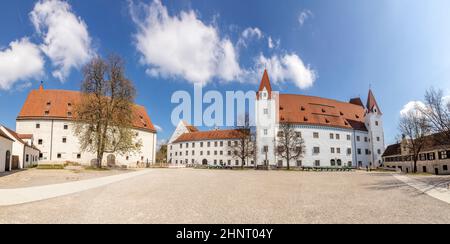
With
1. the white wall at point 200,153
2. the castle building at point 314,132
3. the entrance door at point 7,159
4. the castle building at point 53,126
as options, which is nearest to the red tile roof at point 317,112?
the castle building at point 314,132

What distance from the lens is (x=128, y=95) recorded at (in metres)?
34.4

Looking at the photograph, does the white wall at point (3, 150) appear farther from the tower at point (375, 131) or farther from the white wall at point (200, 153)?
the tower at point (375, 131)

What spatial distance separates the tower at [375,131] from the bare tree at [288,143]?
892 inches

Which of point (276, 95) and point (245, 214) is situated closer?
point (245, 214)

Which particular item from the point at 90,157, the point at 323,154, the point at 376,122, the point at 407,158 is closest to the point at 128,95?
the point at 90,157

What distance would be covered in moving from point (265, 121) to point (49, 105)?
41050mm

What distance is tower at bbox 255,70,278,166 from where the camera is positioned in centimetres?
5659

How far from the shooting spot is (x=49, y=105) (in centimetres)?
4788

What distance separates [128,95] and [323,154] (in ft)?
138

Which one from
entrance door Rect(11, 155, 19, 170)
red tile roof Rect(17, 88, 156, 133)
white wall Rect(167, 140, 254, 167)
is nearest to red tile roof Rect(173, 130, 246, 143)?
white wall Rect(167, 140, 254, 167)

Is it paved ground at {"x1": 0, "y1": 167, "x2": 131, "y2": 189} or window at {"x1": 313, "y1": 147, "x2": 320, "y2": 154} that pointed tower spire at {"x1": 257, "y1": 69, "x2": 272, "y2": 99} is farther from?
paved ground at {"x1": 0, "y1": 167, "x2": 131, "y2": 189}

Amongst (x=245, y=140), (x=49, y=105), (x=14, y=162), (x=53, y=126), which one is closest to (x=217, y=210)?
(x=14, y=162)

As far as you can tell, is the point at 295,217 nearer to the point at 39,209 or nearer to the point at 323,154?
the point at 39,209
